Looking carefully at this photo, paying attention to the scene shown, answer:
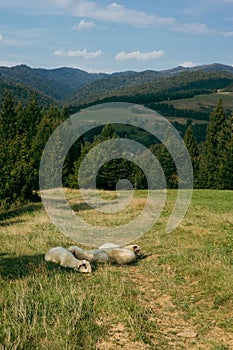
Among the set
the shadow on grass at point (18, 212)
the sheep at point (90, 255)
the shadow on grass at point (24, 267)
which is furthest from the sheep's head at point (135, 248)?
the shadow on grass at point (18, 212)

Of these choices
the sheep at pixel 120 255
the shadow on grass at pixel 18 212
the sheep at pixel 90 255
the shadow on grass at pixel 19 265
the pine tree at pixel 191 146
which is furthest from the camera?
the pine tree at pixel 191 146

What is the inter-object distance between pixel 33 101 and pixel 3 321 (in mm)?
76670

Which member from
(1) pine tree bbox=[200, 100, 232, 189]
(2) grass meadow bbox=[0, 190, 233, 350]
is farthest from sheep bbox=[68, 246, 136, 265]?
(1) pine tree bbox=[200, 100, 232, 189]

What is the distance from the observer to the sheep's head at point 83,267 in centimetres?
1170

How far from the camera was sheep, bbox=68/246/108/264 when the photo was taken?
12956 millimetres

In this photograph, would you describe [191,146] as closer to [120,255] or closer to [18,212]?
[18,212]

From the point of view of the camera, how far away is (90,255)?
13.0 meters

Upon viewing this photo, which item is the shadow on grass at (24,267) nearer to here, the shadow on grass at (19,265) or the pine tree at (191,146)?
the shadow on grass at (19,265)

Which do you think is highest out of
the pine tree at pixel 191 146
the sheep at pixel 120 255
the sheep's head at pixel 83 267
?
the pine tree at pixel 191 146

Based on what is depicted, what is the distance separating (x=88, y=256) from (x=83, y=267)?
1139 mm

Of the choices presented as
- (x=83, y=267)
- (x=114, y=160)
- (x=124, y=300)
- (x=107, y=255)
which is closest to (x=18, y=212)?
(x=107, y=255)

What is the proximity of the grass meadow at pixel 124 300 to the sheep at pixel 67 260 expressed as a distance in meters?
0.30

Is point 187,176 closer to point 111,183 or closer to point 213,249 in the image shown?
point 111,183

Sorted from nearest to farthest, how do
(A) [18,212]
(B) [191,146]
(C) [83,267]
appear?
(C) [83,267] → (A) [18,212] → (B) [191,146]
